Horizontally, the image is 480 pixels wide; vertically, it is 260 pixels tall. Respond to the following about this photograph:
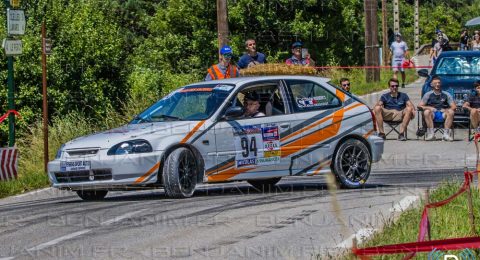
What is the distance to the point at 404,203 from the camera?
1224 cm

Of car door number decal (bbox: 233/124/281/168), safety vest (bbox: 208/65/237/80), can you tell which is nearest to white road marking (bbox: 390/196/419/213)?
car door number decal (bbox: 233/124/281/168)

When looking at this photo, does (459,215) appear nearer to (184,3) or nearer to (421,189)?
(421,189)

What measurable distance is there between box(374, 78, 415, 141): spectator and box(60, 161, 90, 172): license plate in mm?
11037

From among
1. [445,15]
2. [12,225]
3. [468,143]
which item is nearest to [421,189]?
[12,225]

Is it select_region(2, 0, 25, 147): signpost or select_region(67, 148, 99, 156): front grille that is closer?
select_region(67, 148, 99, 156): front grille

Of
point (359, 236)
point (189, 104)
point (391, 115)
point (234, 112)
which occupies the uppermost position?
point (189, 104)

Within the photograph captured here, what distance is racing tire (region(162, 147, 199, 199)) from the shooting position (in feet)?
42.1

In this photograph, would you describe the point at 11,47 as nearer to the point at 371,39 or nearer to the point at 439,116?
the point at 439,116

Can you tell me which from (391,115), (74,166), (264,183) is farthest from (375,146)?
(391,115)

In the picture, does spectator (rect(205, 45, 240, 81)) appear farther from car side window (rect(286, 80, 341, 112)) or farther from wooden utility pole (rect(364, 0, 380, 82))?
wooden utility pole (rect(364, 0, 380, 82))

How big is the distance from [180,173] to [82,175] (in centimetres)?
118

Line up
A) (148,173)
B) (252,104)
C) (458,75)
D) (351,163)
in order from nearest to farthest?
(148,173), (252,104), (351,163), (458,75)

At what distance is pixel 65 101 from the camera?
43188mm

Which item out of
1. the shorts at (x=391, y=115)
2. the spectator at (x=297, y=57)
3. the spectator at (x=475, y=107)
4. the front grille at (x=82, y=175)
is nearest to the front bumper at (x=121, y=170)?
the front grille at (x=82, y=175)
